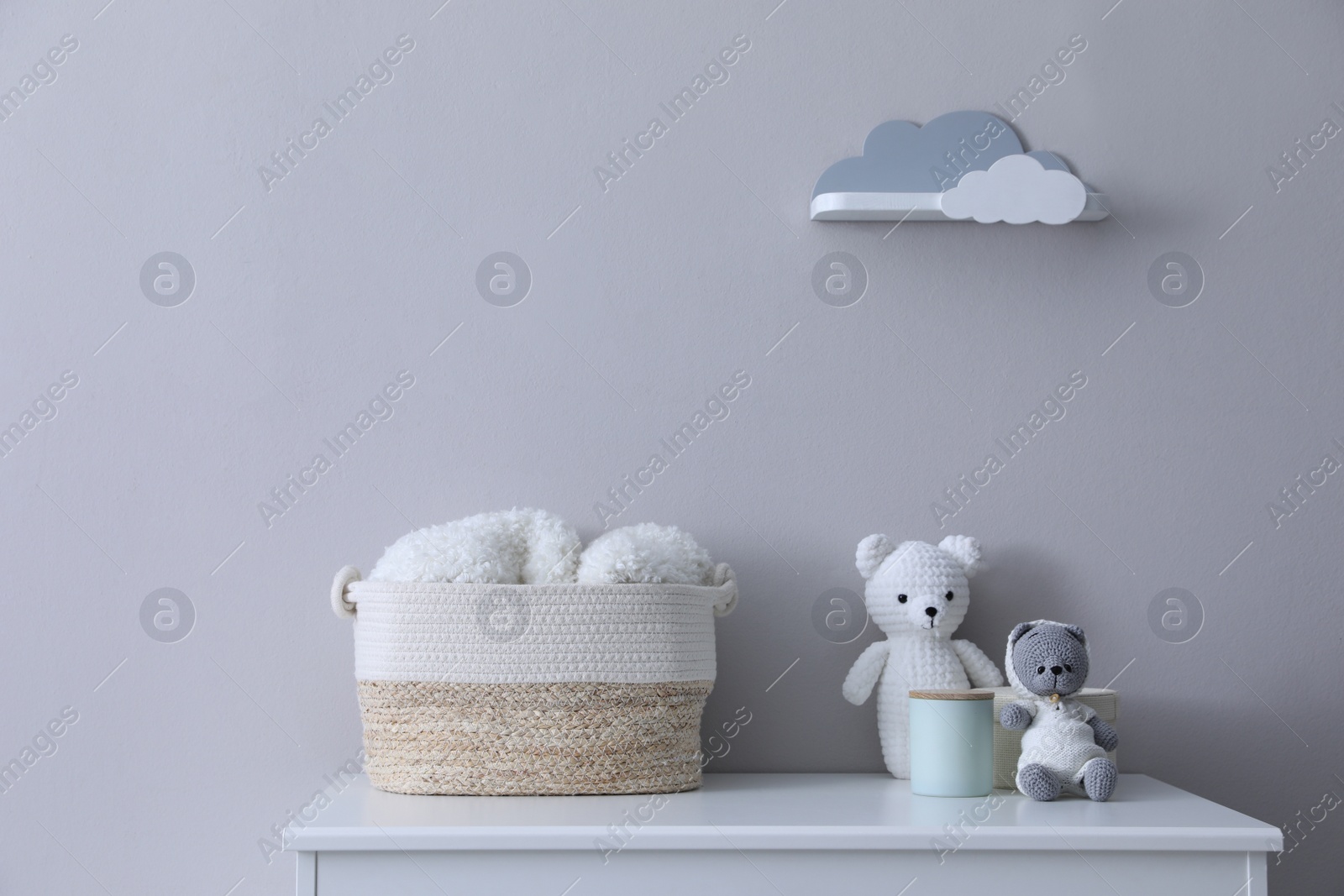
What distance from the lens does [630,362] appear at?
1.34m

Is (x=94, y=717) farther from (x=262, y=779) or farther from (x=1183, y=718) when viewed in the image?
(x=1183, y=718)

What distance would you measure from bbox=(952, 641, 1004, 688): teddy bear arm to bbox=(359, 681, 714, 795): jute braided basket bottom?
375 mm

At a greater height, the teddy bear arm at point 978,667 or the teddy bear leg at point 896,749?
the teddy bear arm at point 978,667

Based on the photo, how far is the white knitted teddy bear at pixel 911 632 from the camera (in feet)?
4.08

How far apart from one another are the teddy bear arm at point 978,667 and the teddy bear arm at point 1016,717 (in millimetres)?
108

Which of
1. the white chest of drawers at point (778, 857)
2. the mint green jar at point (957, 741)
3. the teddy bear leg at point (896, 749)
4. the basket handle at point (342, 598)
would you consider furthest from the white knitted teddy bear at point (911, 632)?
the basket handle at point (342, 598)

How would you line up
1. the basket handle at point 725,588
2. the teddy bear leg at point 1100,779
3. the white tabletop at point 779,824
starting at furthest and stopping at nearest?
the basket handle at point 725,588
the teddy bear leg at point 1100,779
the white tabletop at point 779,824

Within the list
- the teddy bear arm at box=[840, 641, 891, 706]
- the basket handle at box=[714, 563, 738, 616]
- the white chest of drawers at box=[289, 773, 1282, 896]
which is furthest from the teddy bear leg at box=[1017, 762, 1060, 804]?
the basket handle at box=[714, 563, 738, 616]

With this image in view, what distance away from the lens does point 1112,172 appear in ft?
4.51

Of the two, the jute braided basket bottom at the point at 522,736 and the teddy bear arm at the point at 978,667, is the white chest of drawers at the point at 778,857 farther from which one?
the teddy bear arm at the point at 978,667

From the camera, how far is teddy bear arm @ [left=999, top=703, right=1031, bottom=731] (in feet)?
3.77

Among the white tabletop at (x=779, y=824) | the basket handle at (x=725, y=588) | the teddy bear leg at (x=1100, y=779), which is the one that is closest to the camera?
the white tabletop at (x=779, y=824)

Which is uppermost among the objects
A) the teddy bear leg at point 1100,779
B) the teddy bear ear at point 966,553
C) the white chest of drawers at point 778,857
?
the teddy bear ear at point 966,553

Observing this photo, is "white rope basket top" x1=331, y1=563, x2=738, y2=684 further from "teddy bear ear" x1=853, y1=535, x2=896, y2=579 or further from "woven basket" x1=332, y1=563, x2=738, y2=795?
"teddy bear ear" x1=853, y1=535, x2=896, y2=579
